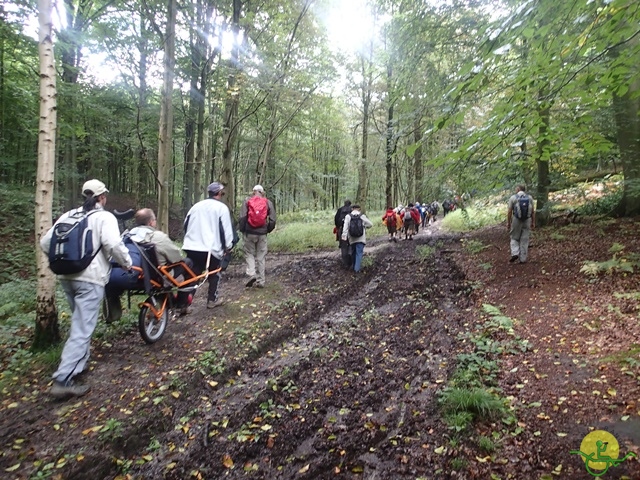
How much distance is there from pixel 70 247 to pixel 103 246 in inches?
13.7

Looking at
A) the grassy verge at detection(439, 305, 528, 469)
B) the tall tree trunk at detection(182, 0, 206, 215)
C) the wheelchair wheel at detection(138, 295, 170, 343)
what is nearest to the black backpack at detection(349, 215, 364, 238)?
the grassy verge at detection(439, 305, 528, 469)

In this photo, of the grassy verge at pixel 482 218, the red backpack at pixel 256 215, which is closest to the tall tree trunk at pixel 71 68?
the red backpack at pixel 256 215

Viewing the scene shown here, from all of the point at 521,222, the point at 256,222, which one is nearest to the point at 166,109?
the point at 256,222

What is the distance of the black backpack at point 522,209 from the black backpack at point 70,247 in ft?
30.0

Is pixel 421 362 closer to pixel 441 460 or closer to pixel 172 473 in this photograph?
pixel 441 460

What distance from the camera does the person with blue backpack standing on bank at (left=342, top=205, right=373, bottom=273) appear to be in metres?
9.80

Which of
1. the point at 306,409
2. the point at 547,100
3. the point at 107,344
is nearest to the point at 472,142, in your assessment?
the point at 547,100

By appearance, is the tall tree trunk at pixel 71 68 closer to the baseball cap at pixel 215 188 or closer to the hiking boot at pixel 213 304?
the baseball cap at pixel 215 188

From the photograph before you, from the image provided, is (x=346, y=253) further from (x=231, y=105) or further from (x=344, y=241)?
(x=231, y=105)

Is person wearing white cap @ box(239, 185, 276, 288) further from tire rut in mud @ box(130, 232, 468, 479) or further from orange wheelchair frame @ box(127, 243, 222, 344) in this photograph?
orange wheelchair frame @ box(127, 243, 222, 344)

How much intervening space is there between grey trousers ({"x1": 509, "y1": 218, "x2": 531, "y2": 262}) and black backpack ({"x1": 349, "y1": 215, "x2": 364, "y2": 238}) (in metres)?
3.92

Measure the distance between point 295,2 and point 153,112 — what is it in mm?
6968

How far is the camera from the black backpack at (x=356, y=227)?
9.76 meters

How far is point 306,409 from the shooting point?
148 inches
